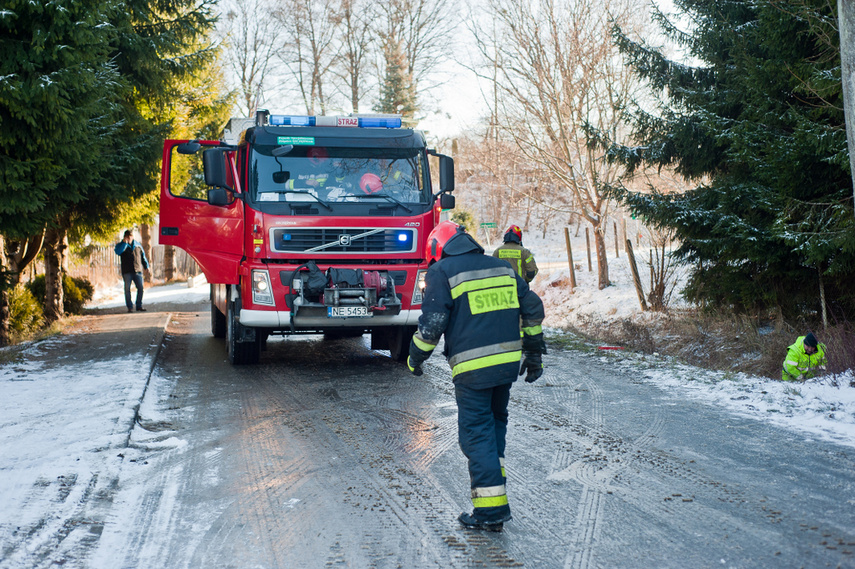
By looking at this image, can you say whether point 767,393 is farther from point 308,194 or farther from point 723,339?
point 308,194

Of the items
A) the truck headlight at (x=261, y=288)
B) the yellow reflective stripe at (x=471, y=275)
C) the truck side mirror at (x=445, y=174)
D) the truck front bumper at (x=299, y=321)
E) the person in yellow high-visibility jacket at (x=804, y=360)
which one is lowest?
the person in yellow high-visibility jacket at (x=804, y=360)

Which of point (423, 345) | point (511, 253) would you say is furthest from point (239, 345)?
point (423, 345)

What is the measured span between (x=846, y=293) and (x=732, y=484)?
19.8 feet

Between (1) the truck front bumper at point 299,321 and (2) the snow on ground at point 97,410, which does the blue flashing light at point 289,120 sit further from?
(2) the snow on ground at point 97,410

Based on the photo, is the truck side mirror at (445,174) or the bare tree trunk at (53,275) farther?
the bare tree trunk at (53,275)

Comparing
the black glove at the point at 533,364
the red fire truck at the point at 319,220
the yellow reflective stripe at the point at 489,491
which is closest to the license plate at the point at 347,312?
the red fire truck at the point at 319,220

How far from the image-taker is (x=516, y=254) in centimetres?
1100

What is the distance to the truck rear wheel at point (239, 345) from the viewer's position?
29.2 feet

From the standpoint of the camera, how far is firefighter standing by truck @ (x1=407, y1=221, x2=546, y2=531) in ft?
12.9

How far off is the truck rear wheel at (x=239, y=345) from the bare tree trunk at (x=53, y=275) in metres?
6.66

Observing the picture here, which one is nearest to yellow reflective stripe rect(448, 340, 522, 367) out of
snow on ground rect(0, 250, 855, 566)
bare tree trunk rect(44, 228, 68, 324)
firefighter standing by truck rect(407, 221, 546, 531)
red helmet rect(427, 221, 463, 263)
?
firefighter standing by truck rect(407, 221, 546, 531)

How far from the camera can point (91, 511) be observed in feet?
13.8

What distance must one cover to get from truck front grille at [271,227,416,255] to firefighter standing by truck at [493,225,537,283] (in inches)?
107

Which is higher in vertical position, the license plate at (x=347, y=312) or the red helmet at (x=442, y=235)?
the red helmet at (x=442, y=235)
